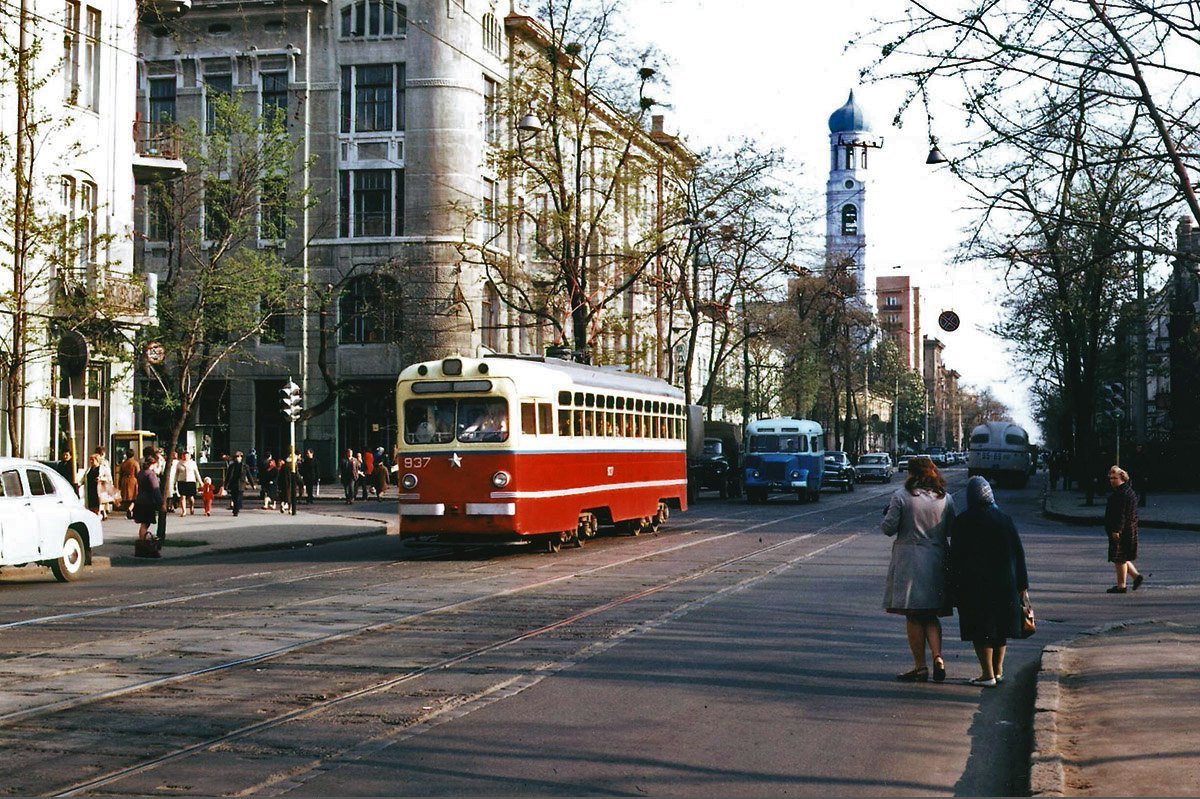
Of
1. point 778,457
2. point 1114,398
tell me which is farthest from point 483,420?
point 778,457

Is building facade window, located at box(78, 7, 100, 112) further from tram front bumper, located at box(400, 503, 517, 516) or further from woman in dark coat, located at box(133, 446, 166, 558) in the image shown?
tram front bumper, located at box(400, 503, 517, 516)

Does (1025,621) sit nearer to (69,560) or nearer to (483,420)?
(483,420)

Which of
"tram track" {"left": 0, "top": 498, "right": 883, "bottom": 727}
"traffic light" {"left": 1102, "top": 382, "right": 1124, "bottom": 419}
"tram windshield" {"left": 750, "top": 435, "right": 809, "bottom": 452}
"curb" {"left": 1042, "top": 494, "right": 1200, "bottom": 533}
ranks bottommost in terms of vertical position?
"curb" {"left": 1042, "top": 494, "right": 1200, "bottom": 533}

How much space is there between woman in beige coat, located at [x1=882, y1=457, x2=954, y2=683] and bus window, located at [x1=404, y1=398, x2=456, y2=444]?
41.0 feet

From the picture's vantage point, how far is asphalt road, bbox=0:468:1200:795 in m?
7.79

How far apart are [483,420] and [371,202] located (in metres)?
35.6

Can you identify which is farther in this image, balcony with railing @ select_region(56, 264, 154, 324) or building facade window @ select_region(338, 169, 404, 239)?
building facade window @ select_region(338, 169, 404, 239)

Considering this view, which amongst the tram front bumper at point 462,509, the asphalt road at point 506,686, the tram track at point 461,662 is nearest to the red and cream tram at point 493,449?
the tram front bumper at point 462,509

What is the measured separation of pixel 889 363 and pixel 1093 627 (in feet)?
343

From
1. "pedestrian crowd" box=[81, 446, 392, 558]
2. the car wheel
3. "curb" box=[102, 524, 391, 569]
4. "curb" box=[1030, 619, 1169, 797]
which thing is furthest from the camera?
"pedestrian crowd" box=[81, 446, 392, 558]

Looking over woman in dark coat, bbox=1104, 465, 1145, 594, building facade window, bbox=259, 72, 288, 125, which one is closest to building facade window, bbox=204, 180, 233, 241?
building facade window, bbox=259, 72, 288, 125

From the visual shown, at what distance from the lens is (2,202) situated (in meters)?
24.2

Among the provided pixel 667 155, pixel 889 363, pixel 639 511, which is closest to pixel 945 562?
pixel 639 511

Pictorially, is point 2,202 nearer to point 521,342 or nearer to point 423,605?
point 423,605
